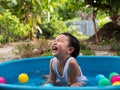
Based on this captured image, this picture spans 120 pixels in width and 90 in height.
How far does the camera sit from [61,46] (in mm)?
3373

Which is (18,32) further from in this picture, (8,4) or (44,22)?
(8,4)

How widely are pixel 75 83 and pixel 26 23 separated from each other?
851cm

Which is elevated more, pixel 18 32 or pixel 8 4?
pixel 8 4

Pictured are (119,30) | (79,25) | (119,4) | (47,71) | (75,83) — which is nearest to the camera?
(75,83)

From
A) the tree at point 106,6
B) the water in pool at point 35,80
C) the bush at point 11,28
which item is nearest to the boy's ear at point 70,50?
the water in pool at point 35,80

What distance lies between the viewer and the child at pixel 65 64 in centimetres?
339

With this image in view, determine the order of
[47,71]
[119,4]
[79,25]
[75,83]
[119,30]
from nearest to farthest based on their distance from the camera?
1. [75,83]
2. [47,71]
3. [119,4]
4. [119,30]
5. [79,25]

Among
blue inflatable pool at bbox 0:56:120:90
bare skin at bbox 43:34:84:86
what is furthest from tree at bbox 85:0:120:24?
bare skin at bbox 43:34:84:86

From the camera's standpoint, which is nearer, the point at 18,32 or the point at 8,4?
the point at 8,4

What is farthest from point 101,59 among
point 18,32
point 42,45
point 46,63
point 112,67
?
point 18,32

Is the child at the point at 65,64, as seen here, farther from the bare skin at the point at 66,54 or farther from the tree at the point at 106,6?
the tree at the point at 106,6

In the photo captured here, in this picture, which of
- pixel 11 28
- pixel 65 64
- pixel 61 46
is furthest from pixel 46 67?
pixel 11 28

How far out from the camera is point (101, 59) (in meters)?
4.52

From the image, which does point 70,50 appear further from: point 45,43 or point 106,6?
point 106,6
